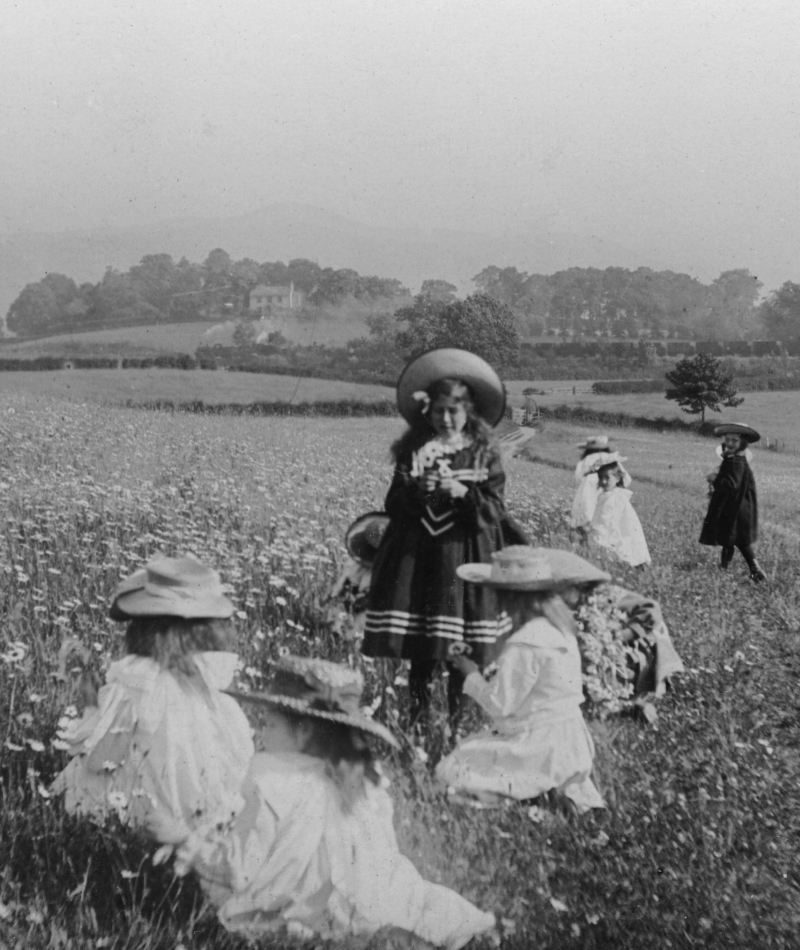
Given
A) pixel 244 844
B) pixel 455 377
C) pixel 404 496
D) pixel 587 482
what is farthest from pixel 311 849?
pixel 587 482

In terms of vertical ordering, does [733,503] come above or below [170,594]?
above

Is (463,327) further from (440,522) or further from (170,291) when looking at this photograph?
(170,291)

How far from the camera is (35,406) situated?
193 inches

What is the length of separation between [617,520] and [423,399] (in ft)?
4.81

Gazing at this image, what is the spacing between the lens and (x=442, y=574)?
4.30m

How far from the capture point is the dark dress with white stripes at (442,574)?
14.1 ft

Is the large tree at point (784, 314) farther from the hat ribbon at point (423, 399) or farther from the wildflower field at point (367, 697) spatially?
the hat ribbon at point (423, 399)

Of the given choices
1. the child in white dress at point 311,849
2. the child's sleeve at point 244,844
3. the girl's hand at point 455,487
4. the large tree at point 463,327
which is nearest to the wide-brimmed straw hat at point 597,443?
the large tree at point 463,327

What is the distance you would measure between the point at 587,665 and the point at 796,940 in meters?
1.38

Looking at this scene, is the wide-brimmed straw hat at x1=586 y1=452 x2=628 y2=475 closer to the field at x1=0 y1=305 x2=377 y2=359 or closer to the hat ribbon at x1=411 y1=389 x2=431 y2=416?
the hat ribbon at x1=411 y1=389 x2=431 y2=416

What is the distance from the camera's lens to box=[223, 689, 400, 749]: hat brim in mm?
3971

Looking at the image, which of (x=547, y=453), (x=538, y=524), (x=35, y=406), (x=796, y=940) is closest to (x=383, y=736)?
(x=538, y=524)

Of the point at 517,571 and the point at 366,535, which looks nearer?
the point at 517,571

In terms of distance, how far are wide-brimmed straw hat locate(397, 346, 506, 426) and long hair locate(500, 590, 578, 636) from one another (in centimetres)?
73
